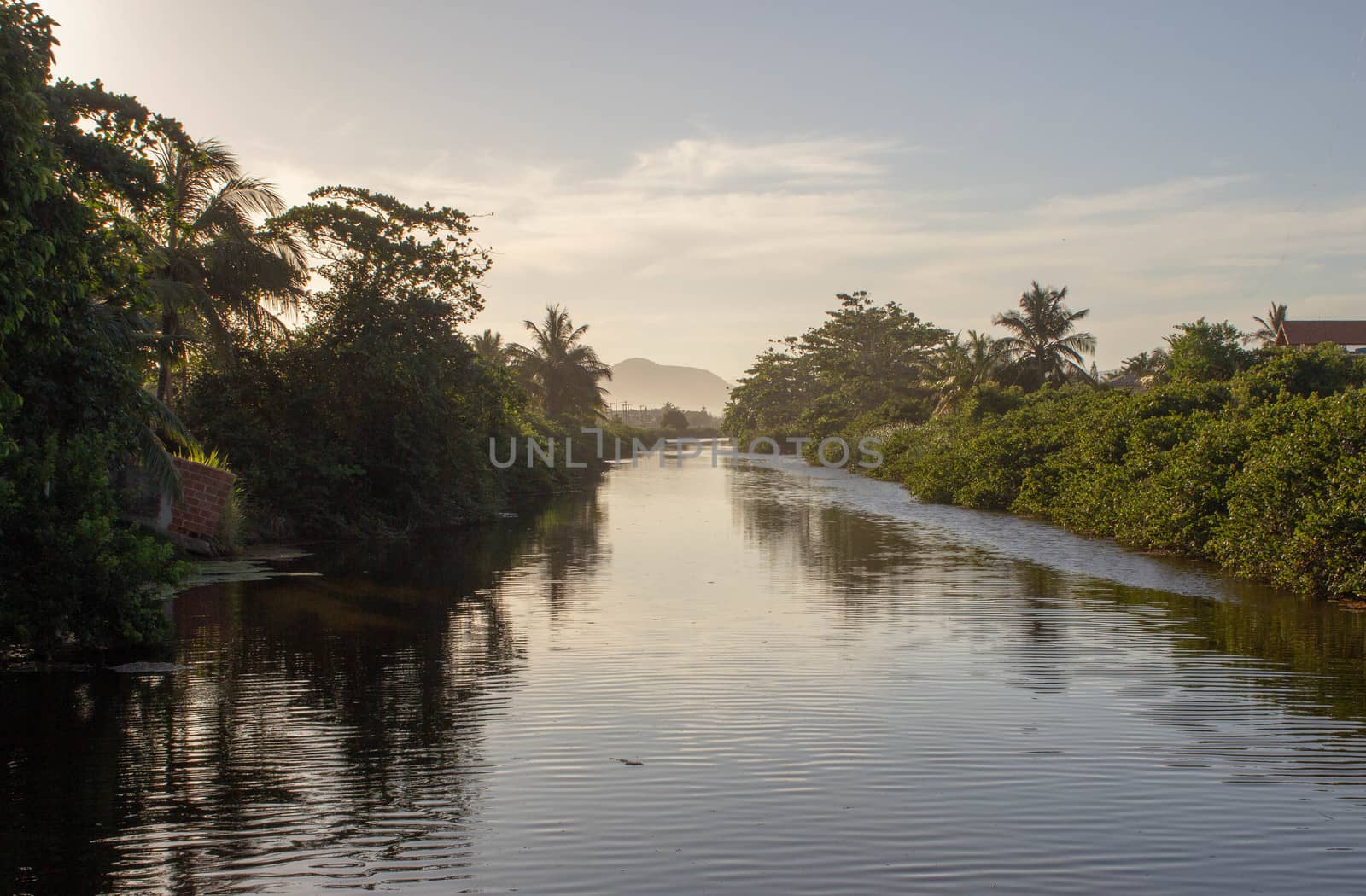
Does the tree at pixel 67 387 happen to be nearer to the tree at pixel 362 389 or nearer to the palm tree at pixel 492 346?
the tree at pixel 362 389

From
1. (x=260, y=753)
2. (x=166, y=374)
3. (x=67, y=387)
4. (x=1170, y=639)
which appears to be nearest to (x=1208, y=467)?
(x=1170, y=639)

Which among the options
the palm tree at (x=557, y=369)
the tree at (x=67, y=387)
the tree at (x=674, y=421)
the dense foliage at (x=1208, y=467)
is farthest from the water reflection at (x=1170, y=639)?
the tree at (x=674, y=421)

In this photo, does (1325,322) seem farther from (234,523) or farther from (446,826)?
(446,826)

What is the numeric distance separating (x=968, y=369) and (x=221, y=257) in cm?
3499

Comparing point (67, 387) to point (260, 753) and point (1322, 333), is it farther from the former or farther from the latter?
point (1322, 333)

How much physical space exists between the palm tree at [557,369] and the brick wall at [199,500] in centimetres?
4618

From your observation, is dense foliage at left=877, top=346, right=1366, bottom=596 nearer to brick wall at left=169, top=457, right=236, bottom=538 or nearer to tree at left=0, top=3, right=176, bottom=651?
tree at left=0, top=3, right=176, bottom=651

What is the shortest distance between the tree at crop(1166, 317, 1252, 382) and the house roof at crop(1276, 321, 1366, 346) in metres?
38.0

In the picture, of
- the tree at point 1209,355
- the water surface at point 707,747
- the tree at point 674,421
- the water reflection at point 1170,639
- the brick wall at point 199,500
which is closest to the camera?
the water surface at point 707,747

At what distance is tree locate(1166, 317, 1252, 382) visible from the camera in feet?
90.4

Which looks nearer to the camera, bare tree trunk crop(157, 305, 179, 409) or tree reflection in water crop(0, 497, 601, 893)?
tree reflection in water crop(0, 497, 601, 893)

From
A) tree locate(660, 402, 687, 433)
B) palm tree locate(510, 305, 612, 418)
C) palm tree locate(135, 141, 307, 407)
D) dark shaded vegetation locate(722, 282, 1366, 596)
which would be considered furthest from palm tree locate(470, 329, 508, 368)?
tree locate(660, 402, 687, 433)

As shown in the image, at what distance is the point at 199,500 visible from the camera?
18.3 metres

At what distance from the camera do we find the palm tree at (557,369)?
215 ft
